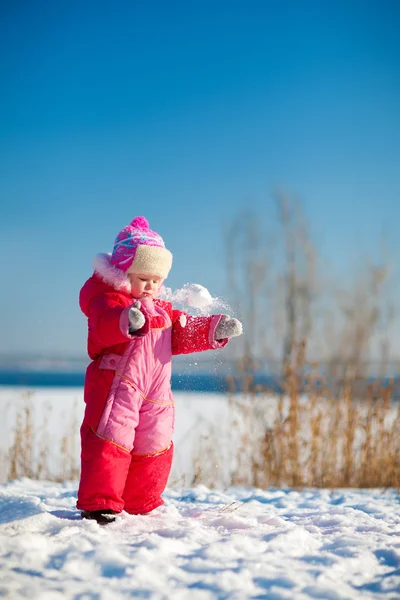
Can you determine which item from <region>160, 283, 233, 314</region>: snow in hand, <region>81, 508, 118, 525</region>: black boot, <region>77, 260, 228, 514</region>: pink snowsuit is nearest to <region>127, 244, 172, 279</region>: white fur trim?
<region>77, 260, 228, 514</region>: pink snowsuit

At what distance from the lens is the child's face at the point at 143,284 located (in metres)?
2.78

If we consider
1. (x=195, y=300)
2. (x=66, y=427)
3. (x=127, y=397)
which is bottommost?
(x=66, y=427)

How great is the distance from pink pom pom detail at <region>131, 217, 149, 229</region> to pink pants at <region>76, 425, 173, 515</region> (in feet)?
3.28

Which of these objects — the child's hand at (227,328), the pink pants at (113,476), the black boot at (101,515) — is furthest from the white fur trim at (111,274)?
the black boot at (101,515)

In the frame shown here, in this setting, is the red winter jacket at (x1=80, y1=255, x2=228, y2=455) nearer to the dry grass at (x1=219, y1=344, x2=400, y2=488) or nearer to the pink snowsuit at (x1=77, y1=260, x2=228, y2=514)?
the pink snowsuit at (x1=77, y1=260, x2=228, y2=514)

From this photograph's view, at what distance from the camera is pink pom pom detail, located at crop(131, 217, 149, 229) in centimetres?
290

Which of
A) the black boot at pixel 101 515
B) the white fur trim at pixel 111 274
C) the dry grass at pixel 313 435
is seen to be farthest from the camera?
the dry grass at pixel 313 435

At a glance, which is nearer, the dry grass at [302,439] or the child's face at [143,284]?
the child's face at [143,284]

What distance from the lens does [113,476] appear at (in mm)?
2574

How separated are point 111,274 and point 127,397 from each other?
575 millimetres

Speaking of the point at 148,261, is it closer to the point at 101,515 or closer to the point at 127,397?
the point at 127,397

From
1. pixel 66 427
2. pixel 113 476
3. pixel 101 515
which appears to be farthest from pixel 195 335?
A: pixel 66 427

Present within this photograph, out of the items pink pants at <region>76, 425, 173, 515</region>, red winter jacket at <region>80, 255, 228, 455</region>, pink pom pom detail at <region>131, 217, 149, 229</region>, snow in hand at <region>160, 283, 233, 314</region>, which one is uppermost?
pink pom pom detail at <region>131, 217, 149, 229</region>

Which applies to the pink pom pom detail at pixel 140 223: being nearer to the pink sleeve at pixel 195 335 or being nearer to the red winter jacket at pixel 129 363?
Answer: the red winter jacket at pixel 129 363
